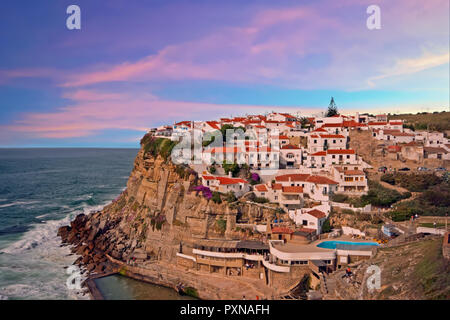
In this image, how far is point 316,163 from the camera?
37.1m

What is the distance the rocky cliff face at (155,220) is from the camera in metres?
29.3

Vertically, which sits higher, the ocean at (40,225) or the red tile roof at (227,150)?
the red tile roof at (227,150)

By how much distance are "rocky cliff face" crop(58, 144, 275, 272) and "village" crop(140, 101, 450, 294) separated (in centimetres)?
99

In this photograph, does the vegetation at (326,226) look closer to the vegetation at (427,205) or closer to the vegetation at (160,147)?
the vegetation at (427,205)

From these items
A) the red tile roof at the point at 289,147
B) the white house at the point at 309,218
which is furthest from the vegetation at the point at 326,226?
the red tile roof at the point at 289,147

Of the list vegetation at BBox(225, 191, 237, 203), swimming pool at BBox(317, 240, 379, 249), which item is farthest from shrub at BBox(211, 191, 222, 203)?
swimming pool at BBox(317, 240, 379, 249)

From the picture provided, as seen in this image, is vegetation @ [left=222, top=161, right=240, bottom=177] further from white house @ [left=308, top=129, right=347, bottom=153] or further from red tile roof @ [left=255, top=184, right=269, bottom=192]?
white house @ [left=308, top=129, right=347, bottom=153]

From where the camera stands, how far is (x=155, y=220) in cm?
3278

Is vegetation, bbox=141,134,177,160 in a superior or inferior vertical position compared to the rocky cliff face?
superior

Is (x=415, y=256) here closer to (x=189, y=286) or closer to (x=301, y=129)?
(x=189, y=286)

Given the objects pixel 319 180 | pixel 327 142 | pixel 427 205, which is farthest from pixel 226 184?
pixel 427 205

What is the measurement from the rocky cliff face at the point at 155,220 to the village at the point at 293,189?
986 mm

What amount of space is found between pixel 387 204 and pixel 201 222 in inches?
700

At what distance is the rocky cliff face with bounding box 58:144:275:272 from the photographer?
2934cm
